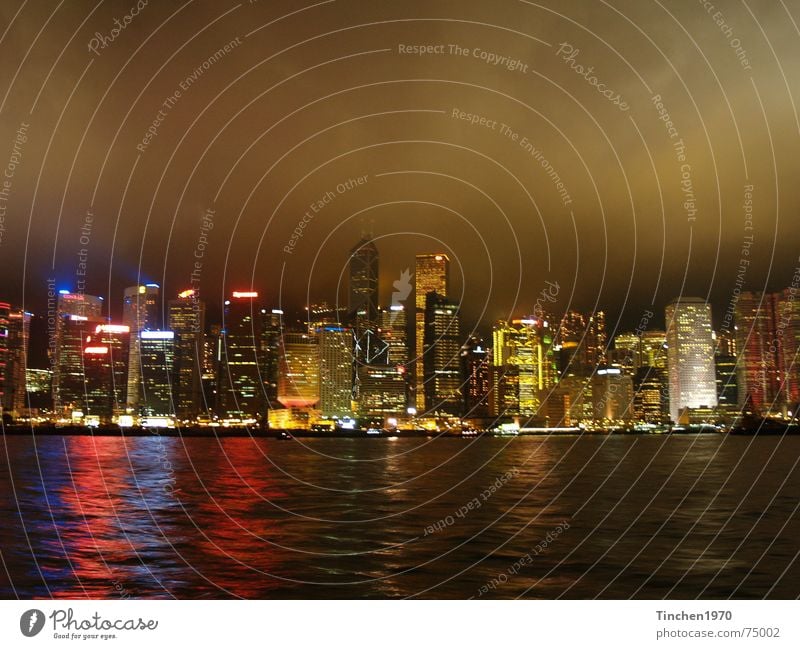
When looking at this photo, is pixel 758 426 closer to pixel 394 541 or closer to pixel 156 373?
pixel 156 373

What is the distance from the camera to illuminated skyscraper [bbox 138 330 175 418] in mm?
149875

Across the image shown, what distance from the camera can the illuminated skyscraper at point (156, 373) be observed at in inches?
5901

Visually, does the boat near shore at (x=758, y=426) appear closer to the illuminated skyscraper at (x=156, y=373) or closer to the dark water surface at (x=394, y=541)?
the illuminated skyscraper at (x=156, y=373)

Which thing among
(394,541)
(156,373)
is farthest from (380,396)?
(394,541)

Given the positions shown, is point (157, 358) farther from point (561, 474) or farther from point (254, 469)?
point (561, 474)

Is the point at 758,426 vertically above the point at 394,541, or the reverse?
the point at 394,541

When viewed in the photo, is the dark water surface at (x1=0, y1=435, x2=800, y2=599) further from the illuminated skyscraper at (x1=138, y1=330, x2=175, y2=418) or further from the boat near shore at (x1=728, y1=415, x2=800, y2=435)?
the boat near shore at (x1=728, y1=415, x2=800, y2=435)

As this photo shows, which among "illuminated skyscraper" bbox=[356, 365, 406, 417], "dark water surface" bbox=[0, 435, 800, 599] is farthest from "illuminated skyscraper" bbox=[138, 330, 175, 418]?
"dark water surface" bbox=[0, 435, 800, 599]

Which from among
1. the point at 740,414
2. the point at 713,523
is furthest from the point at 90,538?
the point at 740,414

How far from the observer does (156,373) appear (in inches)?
6250

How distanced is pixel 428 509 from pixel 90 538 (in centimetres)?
1138

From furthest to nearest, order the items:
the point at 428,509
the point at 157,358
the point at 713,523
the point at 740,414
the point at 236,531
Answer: the point at 740,414, the point at 157,358, the point at 428,509, the point at 713,523, the point at 236,531

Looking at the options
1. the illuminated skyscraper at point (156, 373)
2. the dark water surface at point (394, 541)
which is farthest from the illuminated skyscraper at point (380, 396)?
the dark water surface at point (394, 541)

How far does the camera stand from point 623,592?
42.7ft
